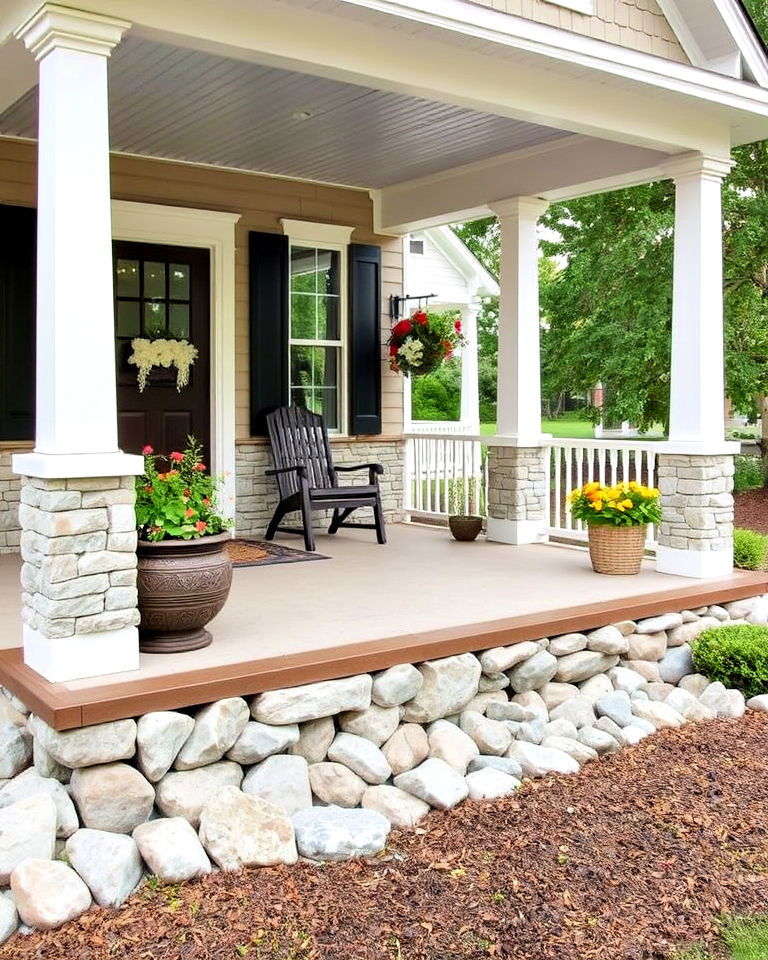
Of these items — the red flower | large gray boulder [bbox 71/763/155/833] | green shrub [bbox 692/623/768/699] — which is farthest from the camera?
the red flower

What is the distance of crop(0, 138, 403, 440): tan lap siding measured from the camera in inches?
251

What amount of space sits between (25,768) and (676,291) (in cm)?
428

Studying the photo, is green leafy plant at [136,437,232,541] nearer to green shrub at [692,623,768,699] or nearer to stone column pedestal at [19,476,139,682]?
stone column pedestal at [19,476,139,682]

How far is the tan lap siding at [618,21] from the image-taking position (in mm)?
4871

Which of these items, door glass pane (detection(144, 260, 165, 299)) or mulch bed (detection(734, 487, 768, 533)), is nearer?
door glass pane (detection(144, 260, 165, 299))

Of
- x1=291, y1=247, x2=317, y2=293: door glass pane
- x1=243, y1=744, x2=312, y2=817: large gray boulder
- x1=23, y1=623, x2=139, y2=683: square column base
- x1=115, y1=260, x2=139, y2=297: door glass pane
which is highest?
x1=291, y1=247, x2=317, y2=293: door glass pane

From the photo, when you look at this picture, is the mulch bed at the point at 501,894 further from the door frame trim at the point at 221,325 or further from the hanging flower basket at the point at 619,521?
the door frame trim at the point at 221,325

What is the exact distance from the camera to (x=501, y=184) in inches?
276

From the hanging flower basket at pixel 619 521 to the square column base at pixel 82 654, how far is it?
300 cm

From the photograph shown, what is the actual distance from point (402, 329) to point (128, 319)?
7.03 feet

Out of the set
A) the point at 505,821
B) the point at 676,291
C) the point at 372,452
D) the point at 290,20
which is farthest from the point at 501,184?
the point at 505,821

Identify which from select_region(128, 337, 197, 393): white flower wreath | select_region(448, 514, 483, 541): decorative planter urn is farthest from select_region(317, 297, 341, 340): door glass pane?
select_region(448, 514, 483, 541): decorative planter urn

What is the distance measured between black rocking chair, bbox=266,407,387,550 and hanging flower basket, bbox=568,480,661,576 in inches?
67.2

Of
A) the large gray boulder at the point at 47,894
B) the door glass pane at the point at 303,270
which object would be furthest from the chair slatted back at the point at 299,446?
the large gray boulder at the point at 47,894
